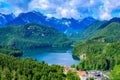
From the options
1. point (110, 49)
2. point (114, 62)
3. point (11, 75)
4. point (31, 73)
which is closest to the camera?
point (11, 75)

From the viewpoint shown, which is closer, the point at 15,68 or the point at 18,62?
the point at 15,68

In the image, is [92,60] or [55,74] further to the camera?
[92,60]

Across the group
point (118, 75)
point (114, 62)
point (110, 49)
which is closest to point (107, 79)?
point (118, 75)

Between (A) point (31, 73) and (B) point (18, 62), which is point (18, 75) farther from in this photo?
(B) point (18, 62)

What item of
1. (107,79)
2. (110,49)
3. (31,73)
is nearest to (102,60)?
(110,49)

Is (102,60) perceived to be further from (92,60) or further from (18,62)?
(18,62)

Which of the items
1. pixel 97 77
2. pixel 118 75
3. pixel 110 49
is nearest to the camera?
pixel 118 75

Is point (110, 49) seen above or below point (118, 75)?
above

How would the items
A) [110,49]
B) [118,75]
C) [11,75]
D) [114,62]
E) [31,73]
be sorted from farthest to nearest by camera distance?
[110,49], [114,62], [118,75], [31,73], [11,75]

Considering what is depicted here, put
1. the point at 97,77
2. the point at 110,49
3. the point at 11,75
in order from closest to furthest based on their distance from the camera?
the point at 11,75, the point at 97,77, the point at 110,49
